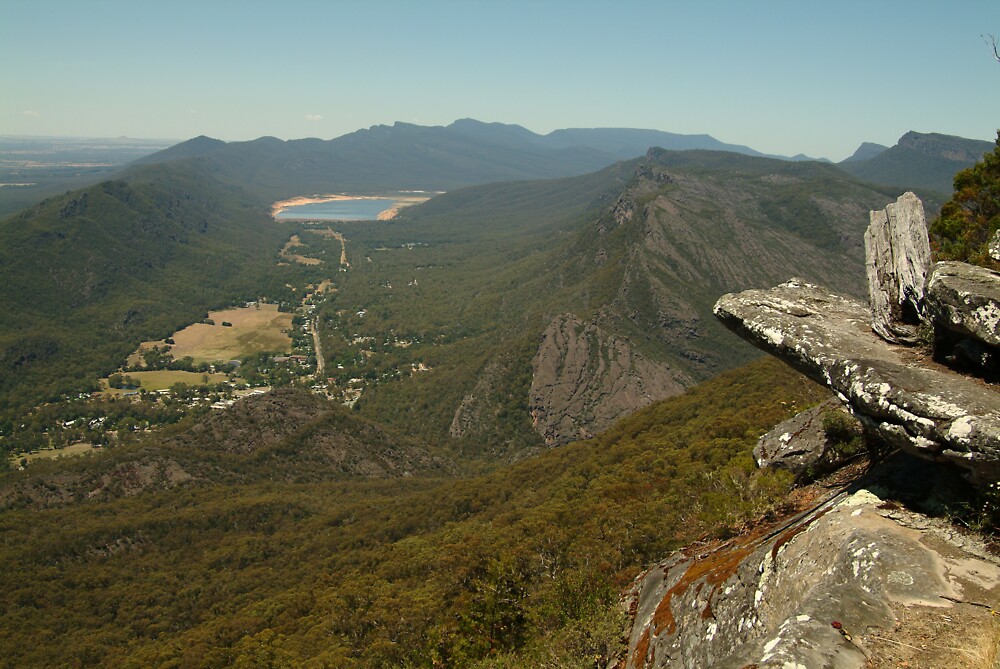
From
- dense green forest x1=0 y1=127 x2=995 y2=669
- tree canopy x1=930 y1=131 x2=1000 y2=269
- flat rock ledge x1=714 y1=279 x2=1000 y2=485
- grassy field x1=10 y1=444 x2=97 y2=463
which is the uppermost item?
tree canopy x1=930 y1=131 x2=1000 y2=269

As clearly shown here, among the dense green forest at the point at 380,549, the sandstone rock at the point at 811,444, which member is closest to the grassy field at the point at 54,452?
the dense green forest at the point at 380,549

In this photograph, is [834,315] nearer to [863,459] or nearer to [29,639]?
[863,459]

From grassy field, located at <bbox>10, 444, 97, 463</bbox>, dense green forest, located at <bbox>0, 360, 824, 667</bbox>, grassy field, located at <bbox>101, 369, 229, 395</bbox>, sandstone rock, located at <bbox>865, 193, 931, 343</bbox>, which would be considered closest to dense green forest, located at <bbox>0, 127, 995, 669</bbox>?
dense green forest, located at <bbox>0, 360, 824, 667</bbox>

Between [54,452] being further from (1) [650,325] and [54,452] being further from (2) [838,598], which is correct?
(2) [838,598]

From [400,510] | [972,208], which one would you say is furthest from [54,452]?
[972,208]

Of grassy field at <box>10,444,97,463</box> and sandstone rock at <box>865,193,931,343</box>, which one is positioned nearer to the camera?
sandstone rock at <box>865,193,931,343</box>

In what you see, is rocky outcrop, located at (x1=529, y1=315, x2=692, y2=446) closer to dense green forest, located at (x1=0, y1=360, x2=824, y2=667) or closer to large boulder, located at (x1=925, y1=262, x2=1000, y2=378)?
dense green forest, located at (x1=0, y1=360, x2=824, y2=667)
